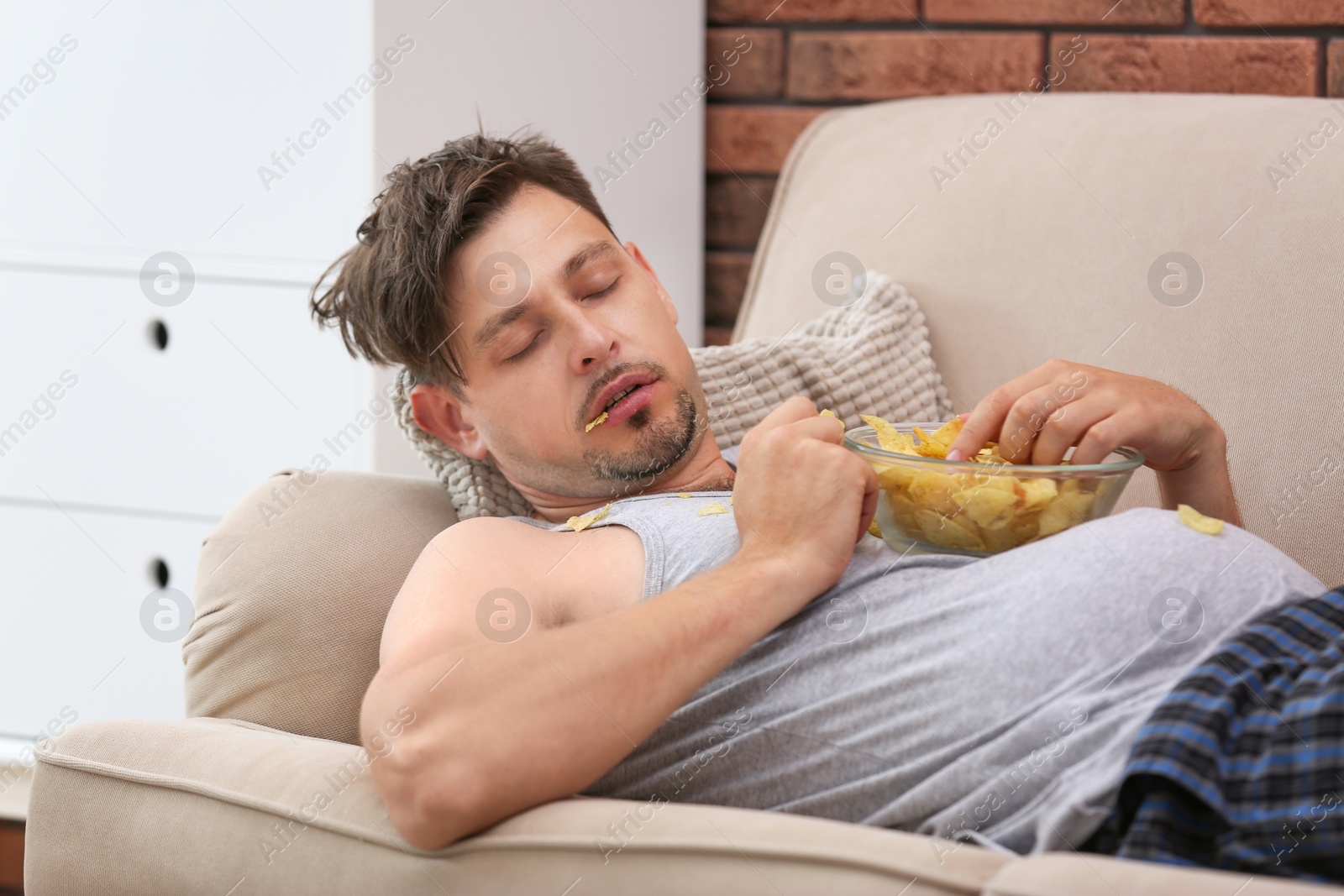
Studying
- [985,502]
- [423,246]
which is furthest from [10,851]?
[985,502]

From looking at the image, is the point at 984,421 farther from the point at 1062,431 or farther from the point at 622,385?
the point at 622,385

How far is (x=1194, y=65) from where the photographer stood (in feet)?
5.32

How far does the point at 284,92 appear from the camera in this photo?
1384 mm

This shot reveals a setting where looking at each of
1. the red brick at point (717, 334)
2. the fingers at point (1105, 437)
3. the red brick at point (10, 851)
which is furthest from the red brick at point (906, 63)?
the red brick at point (10, 851)

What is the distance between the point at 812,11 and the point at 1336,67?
0.72 metres

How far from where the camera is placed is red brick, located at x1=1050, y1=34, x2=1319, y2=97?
158 centimetres

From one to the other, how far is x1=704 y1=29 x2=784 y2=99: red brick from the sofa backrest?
0.43m

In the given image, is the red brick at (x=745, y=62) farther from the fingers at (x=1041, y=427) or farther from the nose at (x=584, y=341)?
the fingers at (x=1041, y=427)

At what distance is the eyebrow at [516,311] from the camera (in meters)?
1.09

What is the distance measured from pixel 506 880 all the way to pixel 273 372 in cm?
88

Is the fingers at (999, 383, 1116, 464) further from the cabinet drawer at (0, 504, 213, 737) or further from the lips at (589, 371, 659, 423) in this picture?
the cabinet drawer at (0, 504, 213, 737)

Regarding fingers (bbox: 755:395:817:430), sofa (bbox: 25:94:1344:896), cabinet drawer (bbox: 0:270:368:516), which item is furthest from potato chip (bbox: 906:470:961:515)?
cabinet drawer (bbox: 0:270:368:516)

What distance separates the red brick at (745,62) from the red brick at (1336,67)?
75 cm

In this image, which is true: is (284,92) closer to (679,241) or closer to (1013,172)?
(679,241)
